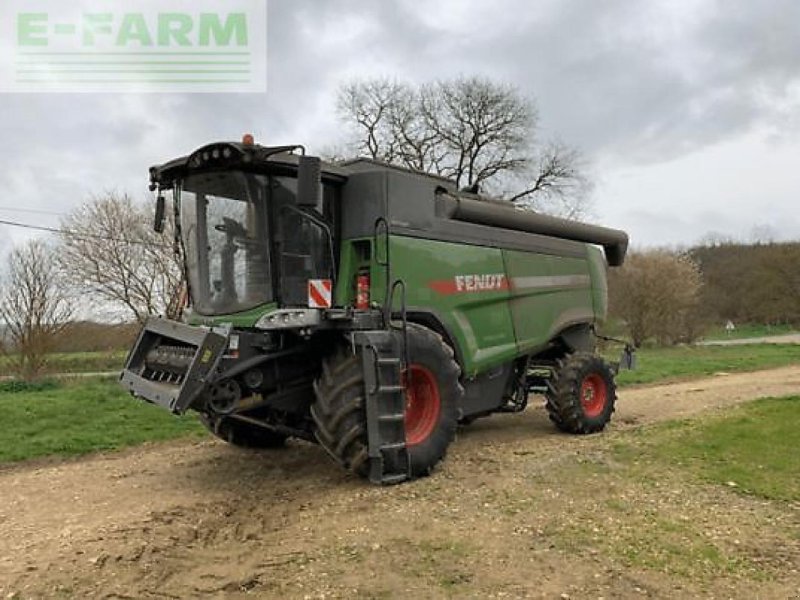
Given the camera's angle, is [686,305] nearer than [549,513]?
No

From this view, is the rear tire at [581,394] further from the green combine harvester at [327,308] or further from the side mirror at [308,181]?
the side mirror at [308,181]

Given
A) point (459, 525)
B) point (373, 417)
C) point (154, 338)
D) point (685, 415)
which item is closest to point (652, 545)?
point (459, 525)

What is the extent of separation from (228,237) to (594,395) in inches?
206

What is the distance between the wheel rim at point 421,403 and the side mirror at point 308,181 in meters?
1.87

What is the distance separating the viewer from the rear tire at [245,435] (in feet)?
26.0

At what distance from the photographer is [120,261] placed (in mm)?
23641

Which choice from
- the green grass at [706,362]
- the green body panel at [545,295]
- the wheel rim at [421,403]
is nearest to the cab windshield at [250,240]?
the wheel rim at [421,403]

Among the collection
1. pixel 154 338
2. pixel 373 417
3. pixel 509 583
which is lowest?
pixel 509 583

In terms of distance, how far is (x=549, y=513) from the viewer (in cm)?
545

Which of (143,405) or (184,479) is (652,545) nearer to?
(184,479)

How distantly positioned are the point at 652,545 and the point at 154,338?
4781 mm

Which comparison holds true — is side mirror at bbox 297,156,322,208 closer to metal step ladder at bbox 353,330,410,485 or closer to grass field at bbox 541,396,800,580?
metal step ladder at bbox 353,330,410,485

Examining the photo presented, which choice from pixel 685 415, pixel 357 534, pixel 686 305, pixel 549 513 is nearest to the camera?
pixel 357 534

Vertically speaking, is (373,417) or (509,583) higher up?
(373,417)
